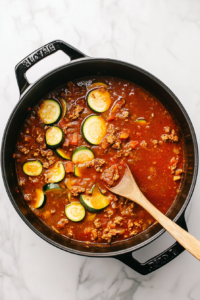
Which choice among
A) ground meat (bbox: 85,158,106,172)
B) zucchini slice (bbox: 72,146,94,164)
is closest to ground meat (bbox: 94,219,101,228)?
ground meat (bbox: 85,158,106,172)

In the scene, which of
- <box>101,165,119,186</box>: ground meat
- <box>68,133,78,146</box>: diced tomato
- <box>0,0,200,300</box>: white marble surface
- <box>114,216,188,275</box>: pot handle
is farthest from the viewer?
<box>0,0,200,300</box>: white marble surface

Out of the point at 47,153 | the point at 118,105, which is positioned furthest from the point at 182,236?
the point at 47,153

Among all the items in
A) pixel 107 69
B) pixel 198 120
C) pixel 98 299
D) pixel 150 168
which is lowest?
pixel 98 299

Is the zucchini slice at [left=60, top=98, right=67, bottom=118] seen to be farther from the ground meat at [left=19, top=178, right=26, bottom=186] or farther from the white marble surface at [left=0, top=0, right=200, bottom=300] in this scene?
the ground meat at [left=19, top=178, right=26, bottom=186]

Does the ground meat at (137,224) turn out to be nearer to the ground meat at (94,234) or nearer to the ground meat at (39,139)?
the ground meat at (94,234)

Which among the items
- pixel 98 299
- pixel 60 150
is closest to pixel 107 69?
pixel 60 150

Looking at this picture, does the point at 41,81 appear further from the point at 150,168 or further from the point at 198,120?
the point at 198,120

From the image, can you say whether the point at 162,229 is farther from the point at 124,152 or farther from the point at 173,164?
the point at 124,152
